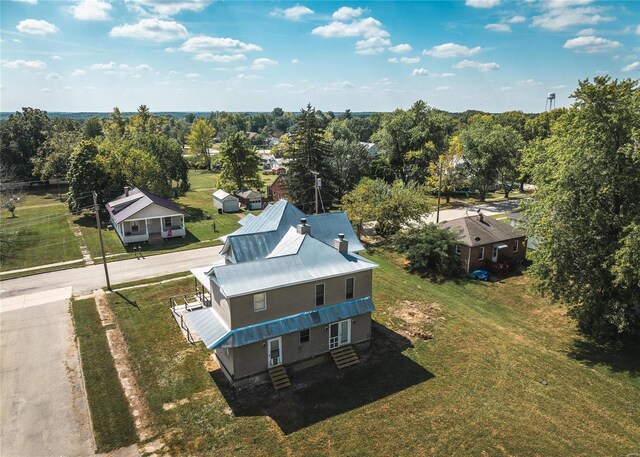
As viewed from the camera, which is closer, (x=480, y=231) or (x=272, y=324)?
(x=272, y=324)

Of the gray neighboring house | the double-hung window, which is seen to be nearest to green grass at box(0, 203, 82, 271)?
the gray neighboring house

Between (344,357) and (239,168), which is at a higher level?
(239,168)

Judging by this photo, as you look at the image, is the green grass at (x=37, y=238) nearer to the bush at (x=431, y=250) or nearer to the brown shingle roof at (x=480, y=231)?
the bush at (x=431, y=250)

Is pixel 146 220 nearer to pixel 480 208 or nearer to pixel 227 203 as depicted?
pixel 227 203

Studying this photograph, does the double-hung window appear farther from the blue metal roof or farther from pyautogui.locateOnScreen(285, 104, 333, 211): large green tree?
pyautogui.locateOnScreen(285, 104, 333, 211): large green tree

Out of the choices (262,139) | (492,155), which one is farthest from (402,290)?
(262,139)

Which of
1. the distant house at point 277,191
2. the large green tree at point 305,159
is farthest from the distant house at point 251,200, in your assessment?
the large green tree at point 305,159

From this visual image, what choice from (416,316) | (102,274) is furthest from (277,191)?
(416,316)
